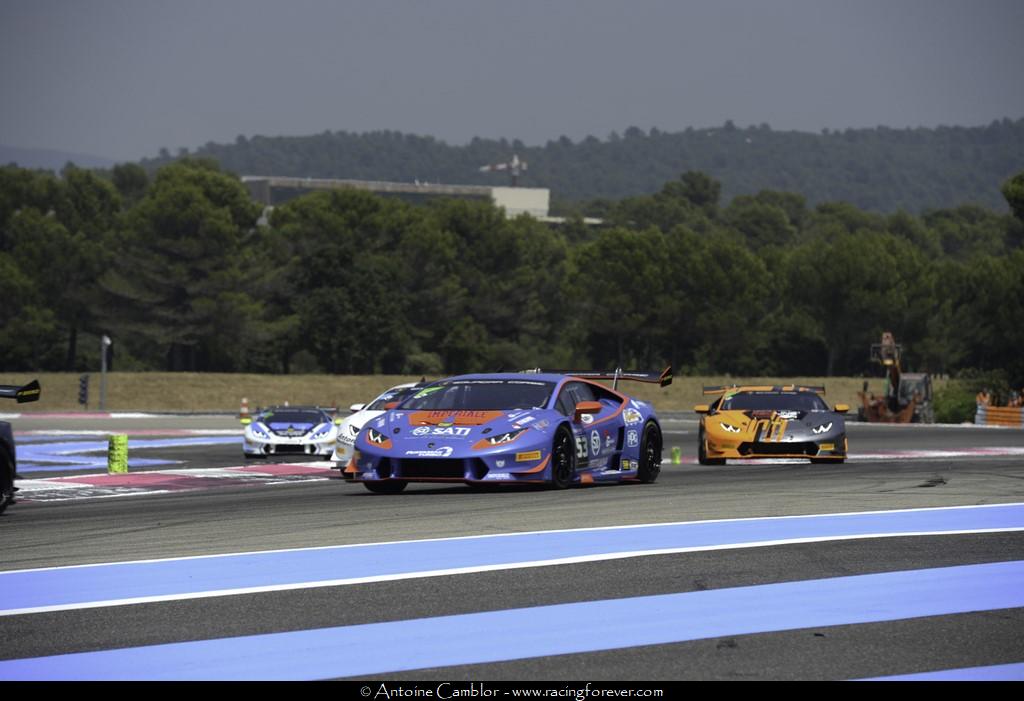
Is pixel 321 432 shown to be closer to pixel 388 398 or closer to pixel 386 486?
pixel 388 398

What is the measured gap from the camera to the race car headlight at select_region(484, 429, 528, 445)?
14789 millimetres

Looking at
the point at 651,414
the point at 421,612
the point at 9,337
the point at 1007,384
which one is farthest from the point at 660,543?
the point at 9,337

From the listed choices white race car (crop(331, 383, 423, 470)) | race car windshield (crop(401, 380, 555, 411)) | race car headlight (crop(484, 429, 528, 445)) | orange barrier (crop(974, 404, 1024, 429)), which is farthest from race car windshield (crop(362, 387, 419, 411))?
orange barrier (crop(974, 404, 1024, 429))

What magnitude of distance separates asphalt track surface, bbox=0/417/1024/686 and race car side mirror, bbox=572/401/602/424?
1.91 meters

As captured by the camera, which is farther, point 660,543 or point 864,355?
point 864,355

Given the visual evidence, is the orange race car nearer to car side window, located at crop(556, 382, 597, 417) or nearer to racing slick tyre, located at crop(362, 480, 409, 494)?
car side window, located at crop(556, 382, 597, 417)

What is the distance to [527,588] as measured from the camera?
8.16m

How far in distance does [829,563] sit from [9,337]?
77.3 m

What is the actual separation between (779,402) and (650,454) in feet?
18.0

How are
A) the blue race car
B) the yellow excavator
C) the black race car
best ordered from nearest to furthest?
the black race car
the blue race car
the yellow excavator

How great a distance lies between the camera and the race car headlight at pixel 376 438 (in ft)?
48.9

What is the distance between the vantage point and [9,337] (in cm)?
8106

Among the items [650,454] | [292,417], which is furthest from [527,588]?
[292,417]
